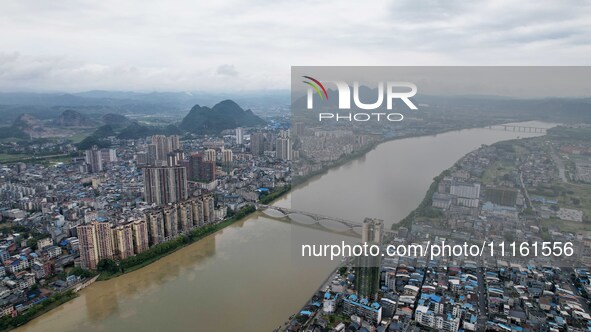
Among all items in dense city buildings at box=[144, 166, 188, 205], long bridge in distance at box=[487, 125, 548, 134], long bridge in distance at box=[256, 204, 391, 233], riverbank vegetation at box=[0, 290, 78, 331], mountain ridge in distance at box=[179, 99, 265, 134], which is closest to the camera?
riverbank vegetation at box=[0, 290, 78, 331]

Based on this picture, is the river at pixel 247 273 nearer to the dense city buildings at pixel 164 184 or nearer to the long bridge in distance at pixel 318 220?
the long bridge in distance at pixel 318 220

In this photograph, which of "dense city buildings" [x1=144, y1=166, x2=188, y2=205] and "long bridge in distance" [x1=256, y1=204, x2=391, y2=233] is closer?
"long bridge in distance" [x1=256, y1=204, x2=391, y2=233]

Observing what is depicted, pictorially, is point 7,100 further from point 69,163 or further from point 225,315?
point 225,315

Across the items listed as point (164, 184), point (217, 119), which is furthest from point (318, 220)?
point (217, 119)

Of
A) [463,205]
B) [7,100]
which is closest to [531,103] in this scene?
[463,205]

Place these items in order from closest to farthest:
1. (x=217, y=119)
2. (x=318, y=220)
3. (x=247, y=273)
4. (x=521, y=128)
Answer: (x=247, y=273) → (x=521, y=128) → (x=318, y=220) → (x=217, y=119)

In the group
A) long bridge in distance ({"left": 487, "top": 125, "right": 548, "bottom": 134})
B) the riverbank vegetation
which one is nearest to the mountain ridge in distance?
long bridge in distance ({"left": 487, "top": 125, "right": 548, "bottom": 134})

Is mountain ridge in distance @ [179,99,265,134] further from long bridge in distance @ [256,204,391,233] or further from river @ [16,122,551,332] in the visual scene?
river @ [16,122,551,332]

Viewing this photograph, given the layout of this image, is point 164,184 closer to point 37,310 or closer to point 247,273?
point 247,273
